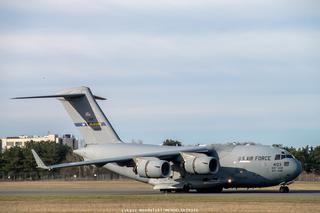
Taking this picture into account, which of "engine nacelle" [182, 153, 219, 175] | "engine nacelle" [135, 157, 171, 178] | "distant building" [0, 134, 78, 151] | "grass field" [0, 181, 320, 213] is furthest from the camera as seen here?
"distant building" [0, 134, 78, 151]

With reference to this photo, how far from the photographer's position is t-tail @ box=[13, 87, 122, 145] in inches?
2056

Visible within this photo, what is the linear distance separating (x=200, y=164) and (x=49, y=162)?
170 feet

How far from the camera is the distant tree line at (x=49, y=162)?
87812mm

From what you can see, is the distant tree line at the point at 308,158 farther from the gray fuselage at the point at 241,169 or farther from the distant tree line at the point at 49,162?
the gray fuselage at the point at 241,169

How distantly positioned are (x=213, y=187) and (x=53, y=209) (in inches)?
739

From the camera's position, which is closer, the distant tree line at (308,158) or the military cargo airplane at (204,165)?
the military cargo airplane at (204,165)

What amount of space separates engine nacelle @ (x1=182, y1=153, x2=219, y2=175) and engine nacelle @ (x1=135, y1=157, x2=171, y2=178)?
46.5 inches

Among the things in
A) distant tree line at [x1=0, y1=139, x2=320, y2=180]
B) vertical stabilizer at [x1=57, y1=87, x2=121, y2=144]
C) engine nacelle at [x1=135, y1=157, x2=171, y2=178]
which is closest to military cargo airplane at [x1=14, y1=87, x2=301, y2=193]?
engine nacelle at [x1=135, y1=157, x2=171, y2=178]

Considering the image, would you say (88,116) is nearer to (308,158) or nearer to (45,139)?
(308,158)

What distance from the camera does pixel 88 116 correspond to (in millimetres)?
52688

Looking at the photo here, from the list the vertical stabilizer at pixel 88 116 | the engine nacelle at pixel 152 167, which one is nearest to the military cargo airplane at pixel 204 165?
the engine nacelle at pixel 152 167

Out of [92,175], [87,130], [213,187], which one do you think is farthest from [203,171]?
[92,175]

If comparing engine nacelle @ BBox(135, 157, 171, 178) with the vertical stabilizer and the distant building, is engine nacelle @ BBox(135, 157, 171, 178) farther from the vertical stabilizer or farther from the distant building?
the distant building

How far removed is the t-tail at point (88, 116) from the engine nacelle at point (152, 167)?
18.6 ft
